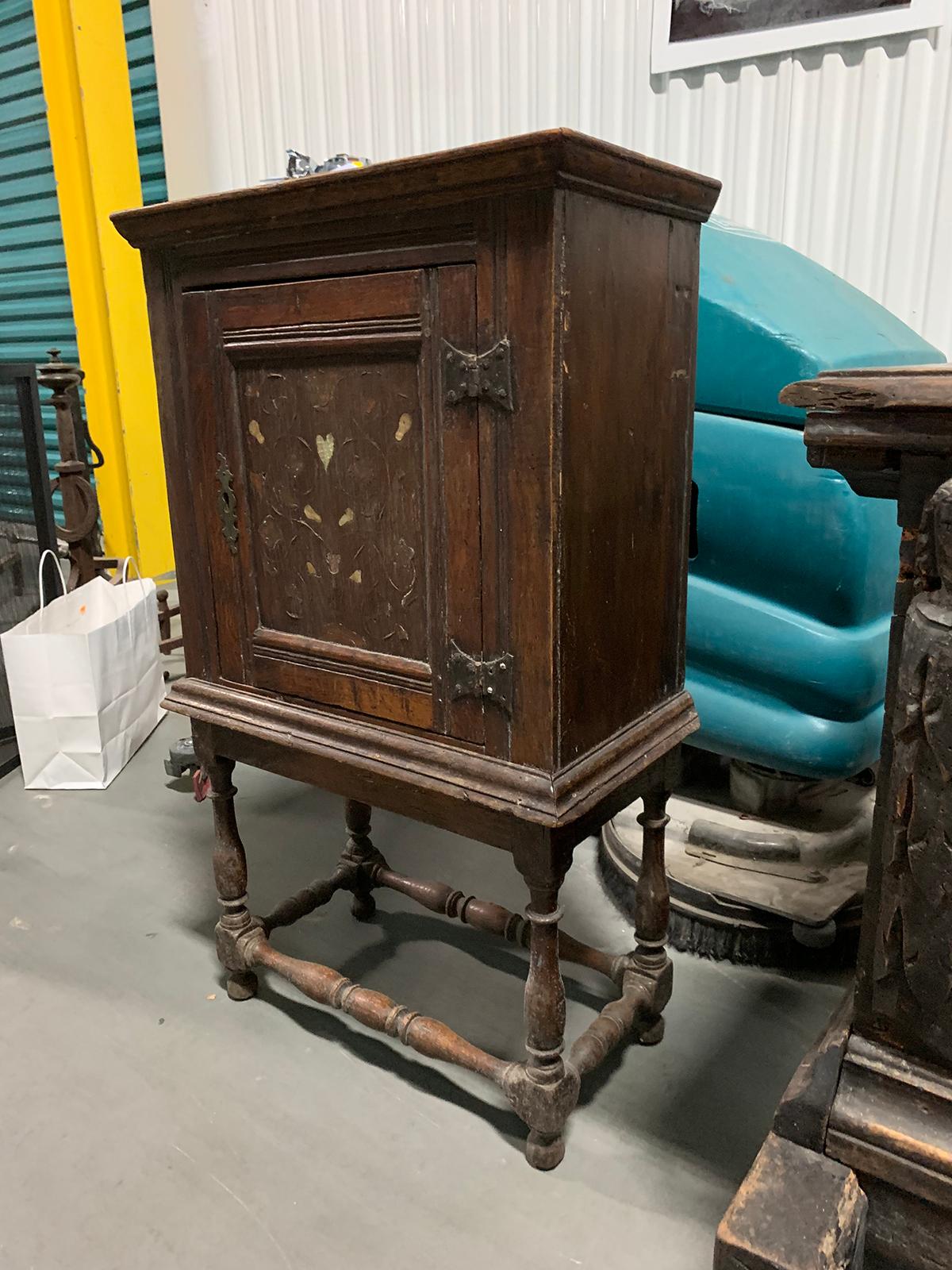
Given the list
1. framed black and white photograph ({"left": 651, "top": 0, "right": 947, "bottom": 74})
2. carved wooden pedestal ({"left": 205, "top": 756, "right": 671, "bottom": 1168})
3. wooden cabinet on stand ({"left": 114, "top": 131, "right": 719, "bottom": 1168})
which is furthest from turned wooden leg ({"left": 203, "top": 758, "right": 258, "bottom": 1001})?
framed black and white photograph ({"left": 651, "top": 0, "right": 947, "bottom": 74})

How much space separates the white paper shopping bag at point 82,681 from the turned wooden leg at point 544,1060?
65.0 inches

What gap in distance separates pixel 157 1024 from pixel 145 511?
3.06m

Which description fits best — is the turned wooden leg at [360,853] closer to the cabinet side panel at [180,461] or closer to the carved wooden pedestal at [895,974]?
the cabinet side panel at [180,461]

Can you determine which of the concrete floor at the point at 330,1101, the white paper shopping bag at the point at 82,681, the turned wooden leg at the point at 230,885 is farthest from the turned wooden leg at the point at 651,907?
the white paper shopping bag at the point at 82,681

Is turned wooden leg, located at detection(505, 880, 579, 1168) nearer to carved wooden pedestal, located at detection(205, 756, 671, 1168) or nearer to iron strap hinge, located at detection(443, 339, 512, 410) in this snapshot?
carved wooden pedestal, located at detection(205, 756, 671, 1168)

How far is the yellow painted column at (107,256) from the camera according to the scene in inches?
153

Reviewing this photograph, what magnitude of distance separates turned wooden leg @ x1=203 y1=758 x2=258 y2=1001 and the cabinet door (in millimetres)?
291

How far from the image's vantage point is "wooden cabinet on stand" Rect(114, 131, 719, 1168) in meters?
1.13

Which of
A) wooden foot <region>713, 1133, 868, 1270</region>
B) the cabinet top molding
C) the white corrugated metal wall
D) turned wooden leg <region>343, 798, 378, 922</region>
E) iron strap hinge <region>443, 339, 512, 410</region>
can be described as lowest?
turned wooden leg <region>343, 798, 378, 922</region>

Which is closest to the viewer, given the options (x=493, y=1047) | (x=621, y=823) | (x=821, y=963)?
(x=493, y=1047)

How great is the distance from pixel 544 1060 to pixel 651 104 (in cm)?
232

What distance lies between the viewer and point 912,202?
7.29 feet

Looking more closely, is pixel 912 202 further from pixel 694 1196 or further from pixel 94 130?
pixel 94 130

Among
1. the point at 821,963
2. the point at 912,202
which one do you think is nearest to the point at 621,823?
the point at 821,963
